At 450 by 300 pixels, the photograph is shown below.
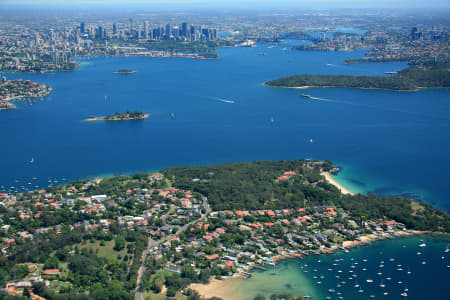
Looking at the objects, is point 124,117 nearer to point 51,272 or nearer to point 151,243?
point 151,243

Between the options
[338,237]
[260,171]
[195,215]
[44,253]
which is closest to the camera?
[44,253]

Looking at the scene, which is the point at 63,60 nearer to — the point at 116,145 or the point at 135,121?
the point at 135,121

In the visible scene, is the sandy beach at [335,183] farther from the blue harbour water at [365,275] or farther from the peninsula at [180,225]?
the blue harbour water at [365,275]

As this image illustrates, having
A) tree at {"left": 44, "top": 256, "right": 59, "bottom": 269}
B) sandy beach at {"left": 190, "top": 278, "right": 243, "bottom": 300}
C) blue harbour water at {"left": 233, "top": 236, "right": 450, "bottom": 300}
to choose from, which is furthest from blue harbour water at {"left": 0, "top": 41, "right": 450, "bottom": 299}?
tree at {"left": 44, "top": 256, "right": 59, "bottom": 269}

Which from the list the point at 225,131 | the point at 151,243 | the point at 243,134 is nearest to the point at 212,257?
the point at 151,243

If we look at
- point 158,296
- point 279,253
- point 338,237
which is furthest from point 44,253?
point 338,237
